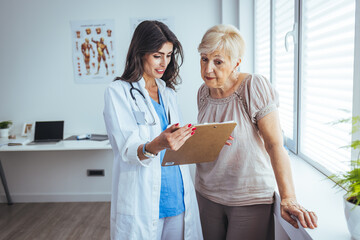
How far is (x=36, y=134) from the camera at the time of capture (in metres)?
3.41

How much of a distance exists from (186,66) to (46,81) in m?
1.62

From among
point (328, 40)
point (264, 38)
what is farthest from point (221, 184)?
point (264, 38)

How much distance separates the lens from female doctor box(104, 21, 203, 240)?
135cm

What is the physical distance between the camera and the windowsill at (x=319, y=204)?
1.01 meters

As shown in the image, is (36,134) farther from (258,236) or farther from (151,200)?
(258,236)

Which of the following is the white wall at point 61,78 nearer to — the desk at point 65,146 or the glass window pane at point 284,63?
the desk at point 65,146

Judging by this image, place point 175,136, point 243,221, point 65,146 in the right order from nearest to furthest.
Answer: point 175,136, point 243,221, point 65,146

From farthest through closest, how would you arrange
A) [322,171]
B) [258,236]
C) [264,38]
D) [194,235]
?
[264,38], [322,171], [194,235], [258,236]

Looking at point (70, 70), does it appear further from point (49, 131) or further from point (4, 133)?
point (4, 133)

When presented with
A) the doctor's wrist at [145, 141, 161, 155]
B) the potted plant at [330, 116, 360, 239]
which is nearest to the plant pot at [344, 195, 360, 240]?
the potted plant at [330, 116, 360, 239]

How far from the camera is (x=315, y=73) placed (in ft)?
5.41

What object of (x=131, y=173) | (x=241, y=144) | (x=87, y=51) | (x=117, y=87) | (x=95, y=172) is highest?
(x=87, y=51)

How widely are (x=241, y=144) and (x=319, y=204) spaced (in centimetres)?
40

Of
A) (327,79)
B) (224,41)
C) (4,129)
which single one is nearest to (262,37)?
Result: (327,79)
